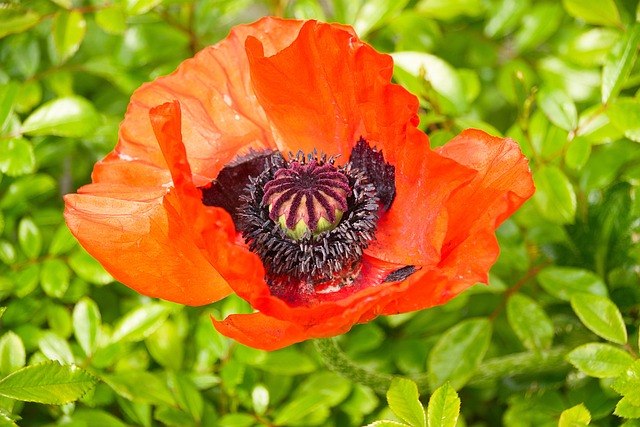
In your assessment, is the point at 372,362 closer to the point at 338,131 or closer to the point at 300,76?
the point at 338,131

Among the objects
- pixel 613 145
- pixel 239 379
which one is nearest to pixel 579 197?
pixel 613 145

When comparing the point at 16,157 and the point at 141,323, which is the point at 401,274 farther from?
the point at 16,157

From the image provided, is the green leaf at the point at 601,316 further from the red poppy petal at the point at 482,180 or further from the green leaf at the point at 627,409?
the red poppy petal at the point at 482,180

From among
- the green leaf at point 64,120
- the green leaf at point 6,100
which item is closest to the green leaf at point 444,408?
the green leaf at point 64,120

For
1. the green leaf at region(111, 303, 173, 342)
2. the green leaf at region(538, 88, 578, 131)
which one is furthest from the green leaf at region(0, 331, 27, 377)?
the green leaf at region(538, 88, 578, 131)

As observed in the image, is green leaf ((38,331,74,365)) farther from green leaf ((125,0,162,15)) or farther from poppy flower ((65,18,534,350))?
green leaf ((125,0,162,15))

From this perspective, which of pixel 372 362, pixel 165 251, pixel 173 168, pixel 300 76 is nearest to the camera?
pixel 173 168
